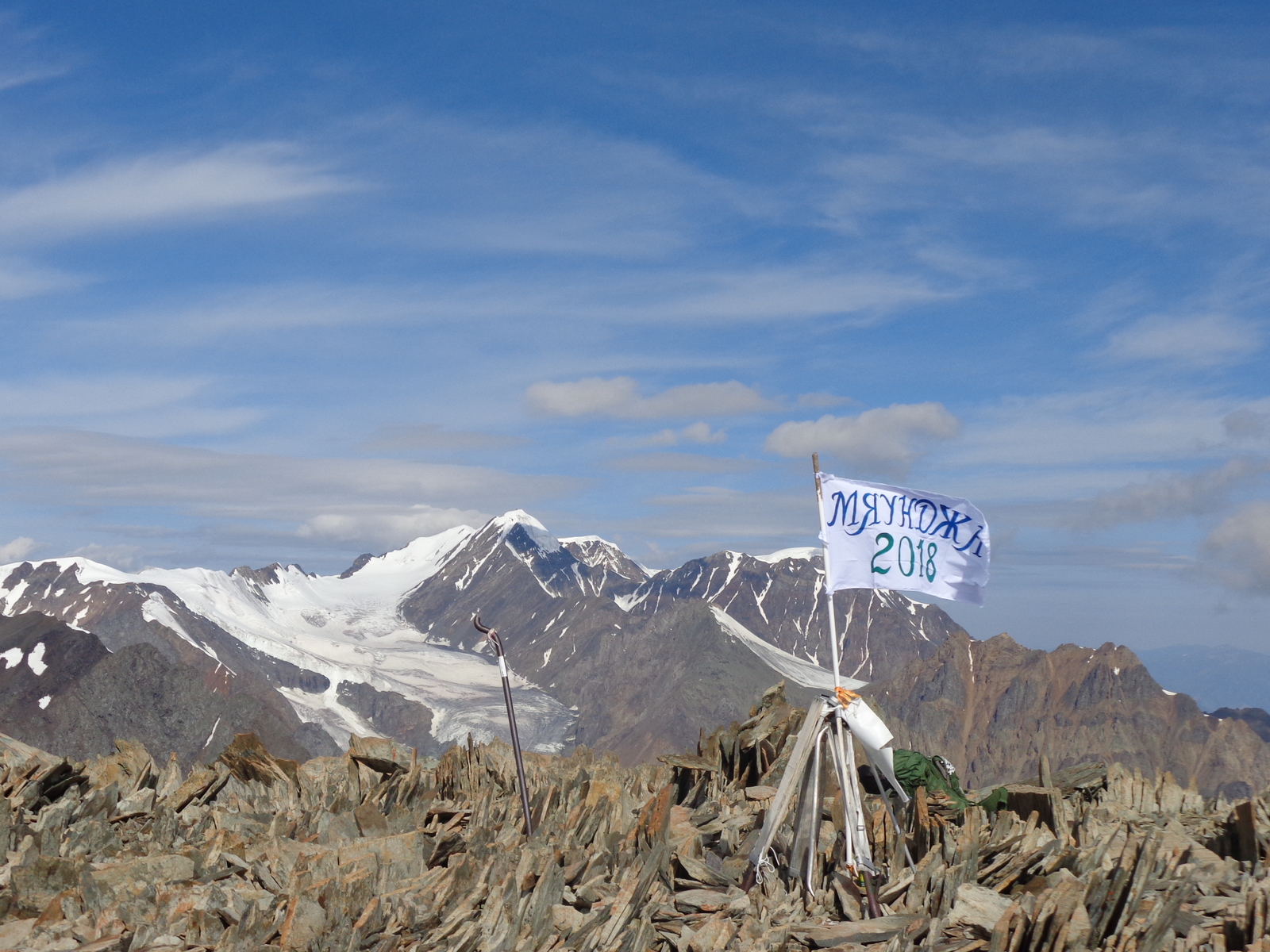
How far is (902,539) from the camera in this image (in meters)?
15.4

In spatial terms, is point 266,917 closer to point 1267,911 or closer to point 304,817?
point 304,817

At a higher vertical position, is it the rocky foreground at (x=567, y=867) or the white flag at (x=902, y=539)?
the white flag at (x=902, y=539)

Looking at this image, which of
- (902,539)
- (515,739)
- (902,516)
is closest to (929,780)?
(902,539)

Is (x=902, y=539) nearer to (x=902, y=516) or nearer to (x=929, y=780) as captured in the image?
(x=902, y=516)

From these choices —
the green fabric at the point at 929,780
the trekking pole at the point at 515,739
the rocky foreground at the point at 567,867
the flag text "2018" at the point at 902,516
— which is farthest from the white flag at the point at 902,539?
the trekking pole at the point at 515,739

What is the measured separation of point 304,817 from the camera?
15875 mm

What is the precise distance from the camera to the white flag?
49.2ft

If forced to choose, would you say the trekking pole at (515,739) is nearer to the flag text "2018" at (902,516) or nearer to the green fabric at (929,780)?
the flag text "2018" at (902,516)

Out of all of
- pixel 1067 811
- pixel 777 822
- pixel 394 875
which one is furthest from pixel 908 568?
pixel 394 875

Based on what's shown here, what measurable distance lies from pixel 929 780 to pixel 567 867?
6.74 metres

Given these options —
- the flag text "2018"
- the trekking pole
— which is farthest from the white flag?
the trekking pole

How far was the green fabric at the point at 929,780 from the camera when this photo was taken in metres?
17.1

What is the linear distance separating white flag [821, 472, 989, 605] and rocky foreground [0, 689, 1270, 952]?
3326 mm

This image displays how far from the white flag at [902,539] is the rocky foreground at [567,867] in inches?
131
